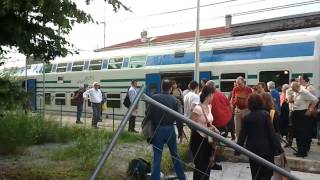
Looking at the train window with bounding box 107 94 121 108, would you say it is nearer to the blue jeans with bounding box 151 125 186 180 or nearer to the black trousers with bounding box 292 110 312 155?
the black trousers with bounding box 292 110 312 155

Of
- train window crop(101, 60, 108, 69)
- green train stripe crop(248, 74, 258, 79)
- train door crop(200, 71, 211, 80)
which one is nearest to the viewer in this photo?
green train stripe crop(248, 74, 258, 79)

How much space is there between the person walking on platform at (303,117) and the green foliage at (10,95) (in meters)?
6.27

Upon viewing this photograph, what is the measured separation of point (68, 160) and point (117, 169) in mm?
2508

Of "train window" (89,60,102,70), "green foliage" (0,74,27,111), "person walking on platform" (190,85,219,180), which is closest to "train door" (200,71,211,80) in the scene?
"train window" (89,60,102,70)

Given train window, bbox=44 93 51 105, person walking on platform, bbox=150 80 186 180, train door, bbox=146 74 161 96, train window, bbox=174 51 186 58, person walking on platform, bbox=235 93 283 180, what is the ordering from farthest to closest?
train window, bbox=44 93 51 105 → train door, bbox=146 74 161 96 → train window, bbox=174 51 186 58 → person walking on platform, bbox=150 80 186 180 → person walking on platform, bbox=235 93 283 180

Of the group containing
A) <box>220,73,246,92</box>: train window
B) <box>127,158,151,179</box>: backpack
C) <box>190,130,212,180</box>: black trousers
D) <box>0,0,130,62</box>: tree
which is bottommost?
<box>127,158,151,179</box>: backpack

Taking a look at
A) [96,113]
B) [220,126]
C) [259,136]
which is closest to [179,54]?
[96,113]

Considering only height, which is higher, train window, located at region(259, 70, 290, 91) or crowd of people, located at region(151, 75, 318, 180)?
train window, located at region(259, 70, 290, 91)

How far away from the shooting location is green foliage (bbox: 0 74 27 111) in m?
7.70

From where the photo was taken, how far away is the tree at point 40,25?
7301 mm

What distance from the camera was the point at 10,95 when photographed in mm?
7758

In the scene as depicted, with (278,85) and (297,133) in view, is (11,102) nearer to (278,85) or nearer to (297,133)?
(297,133)

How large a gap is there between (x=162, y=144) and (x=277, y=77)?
9.63m

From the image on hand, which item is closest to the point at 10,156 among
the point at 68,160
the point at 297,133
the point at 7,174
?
the point at 68,160
